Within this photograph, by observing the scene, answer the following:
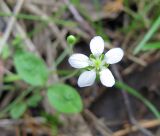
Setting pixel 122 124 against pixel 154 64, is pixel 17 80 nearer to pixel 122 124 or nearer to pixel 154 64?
pixel 122 124

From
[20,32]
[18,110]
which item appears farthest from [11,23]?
[18,110]

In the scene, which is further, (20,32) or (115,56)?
(20,32)

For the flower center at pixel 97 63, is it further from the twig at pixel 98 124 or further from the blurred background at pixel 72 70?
the twig at pixel 98 124

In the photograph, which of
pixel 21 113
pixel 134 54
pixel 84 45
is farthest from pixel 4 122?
pixel 134 54

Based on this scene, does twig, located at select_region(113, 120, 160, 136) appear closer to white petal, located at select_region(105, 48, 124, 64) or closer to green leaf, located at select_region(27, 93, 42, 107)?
green leaf, located at select_region(27, 93, 42, 107)

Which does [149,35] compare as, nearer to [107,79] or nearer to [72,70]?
[72,70]

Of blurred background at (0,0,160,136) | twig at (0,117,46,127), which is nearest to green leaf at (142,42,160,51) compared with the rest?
blurred background at (0,0,160,136)

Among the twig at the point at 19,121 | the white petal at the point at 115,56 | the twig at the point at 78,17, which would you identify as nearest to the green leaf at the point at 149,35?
the twig at the point at 78,17
